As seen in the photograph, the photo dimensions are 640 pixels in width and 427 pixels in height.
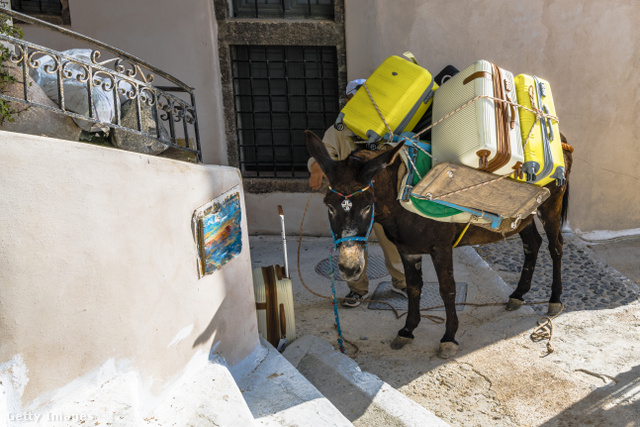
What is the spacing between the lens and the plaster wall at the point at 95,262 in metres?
2.02

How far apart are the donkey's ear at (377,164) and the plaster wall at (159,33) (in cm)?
362

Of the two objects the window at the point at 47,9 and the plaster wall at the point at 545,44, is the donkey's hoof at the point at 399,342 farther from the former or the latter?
the window at the point at 47,9

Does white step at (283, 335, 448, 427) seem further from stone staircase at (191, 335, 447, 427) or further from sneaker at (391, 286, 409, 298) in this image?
sneaker at (391, 286, 409, 298)

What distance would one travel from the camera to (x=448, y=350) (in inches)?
165

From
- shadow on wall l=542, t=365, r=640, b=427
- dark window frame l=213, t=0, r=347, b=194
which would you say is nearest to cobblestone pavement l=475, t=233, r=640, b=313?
shadow on wall l=542, t=365, r=640, b=427

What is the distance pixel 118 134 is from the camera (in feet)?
10.1

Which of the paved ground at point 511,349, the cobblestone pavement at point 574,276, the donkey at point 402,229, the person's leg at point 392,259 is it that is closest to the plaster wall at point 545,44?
the cobblestone pavement at point 574,276

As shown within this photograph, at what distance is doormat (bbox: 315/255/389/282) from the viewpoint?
587 centimetres

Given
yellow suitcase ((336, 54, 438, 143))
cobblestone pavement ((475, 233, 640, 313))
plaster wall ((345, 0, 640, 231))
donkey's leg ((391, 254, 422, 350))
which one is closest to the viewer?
yellow suitcase ((336, 54, 438, 143))

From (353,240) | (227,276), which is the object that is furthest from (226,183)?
(353,240)

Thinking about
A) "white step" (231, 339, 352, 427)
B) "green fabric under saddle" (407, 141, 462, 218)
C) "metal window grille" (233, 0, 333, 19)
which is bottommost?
"white step" (231, 339, 352, 427)

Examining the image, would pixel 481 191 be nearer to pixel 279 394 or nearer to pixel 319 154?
pixel 319 154

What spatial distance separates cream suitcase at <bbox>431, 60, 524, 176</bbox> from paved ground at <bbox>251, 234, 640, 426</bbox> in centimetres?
145

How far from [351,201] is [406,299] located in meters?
2.05
